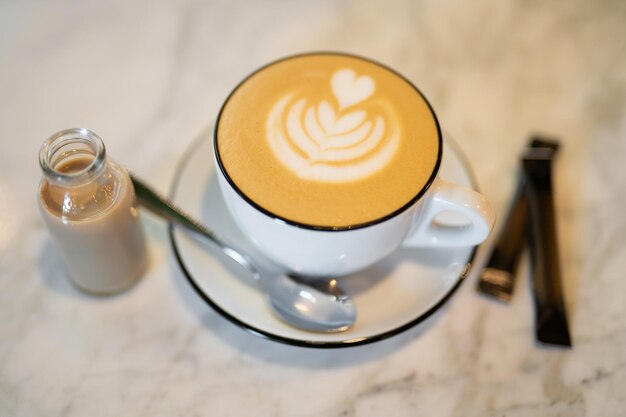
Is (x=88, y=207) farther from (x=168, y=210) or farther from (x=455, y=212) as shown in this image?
(x=455, y=212)

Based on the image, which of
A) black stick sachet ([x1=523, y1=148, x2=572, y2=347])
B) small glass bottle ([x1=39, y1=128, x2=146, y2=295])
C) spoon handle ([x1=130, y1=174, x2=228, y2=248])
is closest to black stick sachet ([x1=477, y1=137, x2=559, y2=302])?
black stick sachet ([x1=523, y1=148, x2=572, y2=347])

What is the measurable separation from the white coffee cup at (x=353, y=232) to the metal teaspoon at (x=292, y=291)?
0.09 feet

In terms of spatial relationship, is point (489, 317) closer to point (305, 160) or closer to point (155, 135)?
point (305, 160)

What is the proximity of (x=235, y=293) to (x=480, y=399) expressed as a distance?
33 cm

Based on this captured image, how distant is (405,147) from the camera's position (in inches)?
28.3

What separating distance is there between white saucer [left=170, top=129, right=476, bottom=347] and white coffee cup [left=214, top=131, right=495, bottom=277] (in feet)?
0.18

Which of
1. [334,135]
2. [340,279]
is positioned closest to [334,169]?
[334,135]

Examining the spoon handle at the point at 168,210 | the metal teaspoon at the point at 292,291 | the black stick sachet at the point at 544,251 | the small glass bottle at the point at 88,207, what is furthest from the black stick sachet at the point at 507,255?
the small glass bottle at the point at 88,207

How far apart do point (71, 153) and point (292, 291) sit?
0.33m

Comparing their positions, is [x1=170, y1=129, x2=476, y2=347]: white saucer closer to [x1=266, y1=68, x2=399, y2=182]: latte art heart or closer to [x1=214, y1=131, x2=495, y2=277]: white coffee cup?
[x1=214, y1=131, x2=495, y2=277]: white coffee cup

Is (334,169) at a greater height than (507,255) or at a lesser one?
greater

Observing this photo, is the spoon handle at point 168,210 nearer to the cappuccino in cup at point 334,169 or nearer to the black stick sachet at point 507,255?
the cappuccino in cup at point 334,169

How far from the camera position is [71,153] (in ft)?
2.37

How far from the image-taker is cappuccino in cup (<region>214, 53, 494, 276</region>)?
654mm
